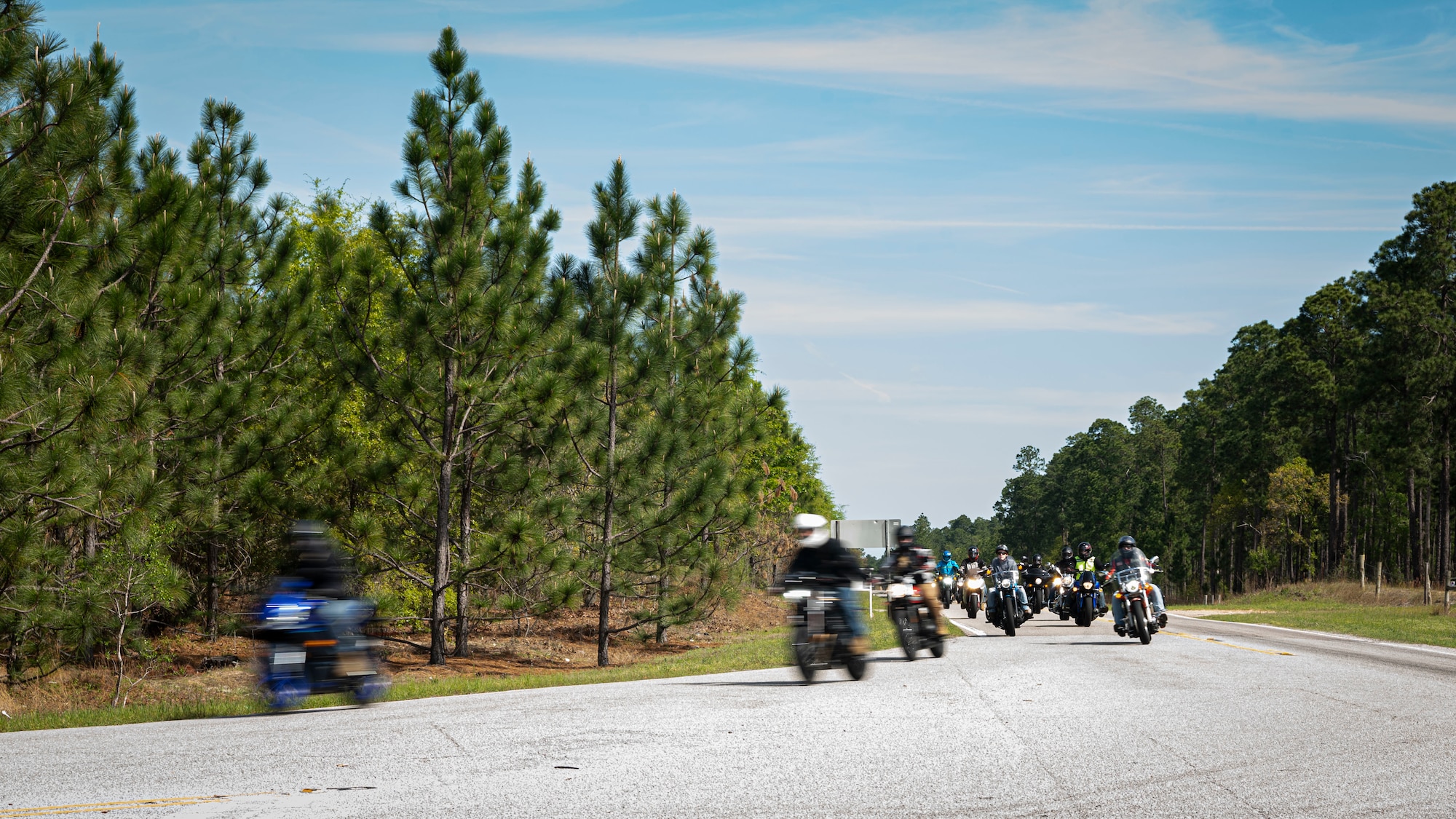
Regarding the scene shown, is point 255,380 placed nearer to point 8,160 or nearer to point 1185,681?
point 8,160

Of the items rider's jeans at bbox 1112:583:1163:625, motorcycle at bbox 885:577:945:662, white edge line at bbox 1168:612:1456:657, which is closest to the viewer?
motorcycle at bbox 885:577:945:662

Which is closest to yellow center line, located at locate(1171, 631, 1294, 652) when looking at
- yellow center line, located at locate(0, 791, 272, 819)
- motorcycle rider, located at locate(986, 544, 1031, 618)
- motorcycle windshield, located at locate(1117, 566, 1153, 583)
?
motorcycle windshield, located at locate(1117, 566, 1153, 583)

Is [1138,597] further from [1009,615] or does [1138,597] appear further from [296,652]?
[296,652]

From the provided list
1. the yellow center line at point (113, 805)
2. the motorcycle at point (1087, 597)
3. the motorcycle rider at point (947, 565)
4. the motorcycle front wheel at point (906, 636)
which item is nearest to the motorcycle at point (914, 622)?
the motorcycle front wheel at point (906, 636)

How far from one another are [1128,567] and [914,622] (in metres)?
5.27

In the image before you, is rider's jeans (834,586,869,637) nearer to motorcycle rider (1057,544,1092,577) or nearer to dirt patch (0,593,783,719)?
dirt patch (0,593,783,719)

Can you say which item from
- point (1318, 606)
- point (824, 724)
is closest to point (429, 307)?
point (824, 724)

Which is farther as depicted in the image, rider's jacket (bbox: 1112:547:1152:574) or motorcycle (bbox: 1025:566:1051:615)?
motorcycle (bbox: 1025:566:1051:615)

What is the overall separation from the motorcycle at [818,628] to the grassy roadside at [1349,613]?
48.2 ft

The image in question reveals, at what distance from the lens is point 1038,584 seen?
29188 millimetres

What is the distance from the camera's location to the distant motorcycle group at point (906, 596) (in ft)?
42.0

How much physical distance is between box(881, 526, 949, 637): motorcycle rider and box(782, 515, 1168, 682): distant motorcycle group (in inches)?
0.5

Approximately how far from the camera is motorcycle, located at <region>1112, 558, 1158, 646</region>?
19.2 meters

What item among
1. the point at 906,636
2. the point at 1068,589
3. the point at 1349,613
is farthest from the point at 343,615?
the point at 1349,613
